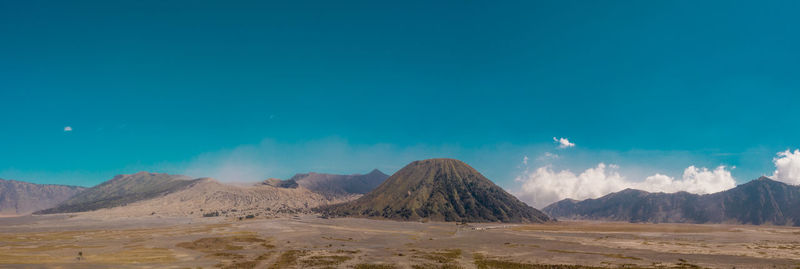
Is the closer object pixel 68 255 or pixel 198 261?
pixel 198 261

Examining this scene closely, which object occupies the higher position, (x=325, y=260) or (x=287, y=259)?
(x=325, y=260)

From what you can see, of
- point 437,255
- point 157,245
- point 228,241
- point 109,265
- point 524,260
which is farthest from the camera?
point 228,241

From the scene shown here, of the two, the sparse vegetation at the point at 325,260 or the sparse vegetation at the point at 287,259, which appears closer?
the sparse vegetation at the point at 287,259

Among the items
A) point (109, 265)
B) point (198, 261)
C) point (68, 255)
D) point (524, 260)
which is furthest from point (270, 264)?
point (524, 260)

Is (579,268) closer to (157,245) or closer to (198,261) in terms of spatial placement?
(198,261)

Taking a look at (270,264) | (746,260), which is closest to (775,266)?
(746,260)

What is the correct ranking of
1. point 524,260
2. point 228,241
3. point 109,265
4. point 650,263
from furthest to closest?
point 228,241 < point 524,260 < point 650,263 < point 109,265

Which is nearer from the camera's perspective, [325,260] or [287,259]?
[325,260]

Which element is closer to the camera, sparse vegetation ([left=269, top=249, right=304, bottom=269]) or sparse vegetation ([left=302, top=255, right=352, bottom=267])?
sparse vegetation ([left=269, top=249, right=304, bottom=269])

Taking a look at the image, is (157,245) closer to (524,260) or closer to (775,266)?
(524,260)
